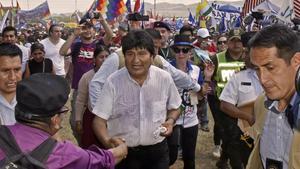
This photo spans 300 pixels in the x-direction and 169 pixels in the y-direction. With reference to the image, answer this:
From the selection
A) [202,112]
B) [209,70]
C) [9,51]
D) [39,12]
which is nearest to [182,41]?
[209,70]

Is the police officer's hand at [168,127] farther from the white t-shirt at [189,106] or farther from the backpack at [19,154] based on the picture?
the backpack at [19,154]

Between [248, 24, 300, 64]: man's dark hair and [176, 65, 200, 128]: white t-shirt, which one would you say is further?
[176, 65, 200, 128]: white t-shirt

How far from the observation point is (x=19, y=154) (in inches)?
91.6

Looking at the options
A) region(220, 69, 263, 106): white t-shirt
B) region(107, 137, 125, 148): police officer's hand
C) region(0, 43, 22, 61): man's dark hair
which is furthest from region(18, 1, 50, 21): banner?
region(107, 137, 125, 148): police officer's hand

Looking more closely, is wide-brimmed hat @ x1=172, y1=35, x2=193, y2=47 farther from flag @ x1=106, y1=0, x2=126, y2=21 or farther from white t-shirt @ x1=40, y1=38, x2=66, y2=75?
flag @ x1=106, y1=0, x2=126, y2=21

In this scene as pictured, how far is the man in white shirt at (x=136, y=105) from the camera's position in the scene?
12.9 ft

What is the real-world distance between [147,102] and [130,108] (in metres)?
0.16

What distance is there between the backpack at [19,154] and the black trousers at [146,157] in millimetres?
1690

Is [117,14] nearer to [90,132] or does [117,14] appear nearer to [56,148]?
[90,132]

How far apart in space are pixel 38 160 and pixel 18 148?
0.11 m

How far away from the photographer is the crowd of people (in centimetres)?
251

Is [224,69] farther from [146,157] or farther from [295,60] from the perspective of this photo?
[295,60]

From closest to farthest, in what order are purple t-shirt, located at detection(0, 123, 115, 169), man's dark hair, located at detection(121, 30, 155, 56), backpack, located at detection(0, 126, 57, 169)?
backpack, located at detection(0, 126, 57, 169) → purple t-shirt, located at detection(0, 123, 115, 169) → man's dark hair, located at detection(121, 30, 155, 56)

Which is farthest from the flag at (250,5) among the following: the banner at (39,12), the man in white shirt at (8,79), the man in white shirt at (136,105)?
the banner at (39,12)
